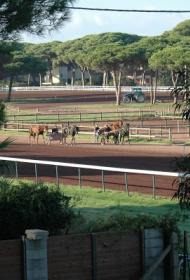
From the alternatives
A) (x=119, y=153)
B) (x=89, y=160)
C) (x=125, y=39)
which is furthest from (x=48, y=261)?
(x=125, y=39)

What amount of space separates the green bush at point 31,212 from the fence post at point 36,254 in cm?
272

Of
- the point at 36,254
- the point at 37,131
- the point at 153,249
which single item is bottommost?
the point at 37,131

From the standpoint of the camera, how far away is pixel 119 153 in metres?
33.2

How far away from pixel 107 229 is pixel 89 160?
19150 mm

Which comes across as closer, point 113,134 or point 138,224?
point 138,224

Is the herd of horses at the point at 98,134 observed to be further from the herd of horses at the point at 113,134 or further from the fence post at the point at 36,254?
the fence post at the point at 36,254

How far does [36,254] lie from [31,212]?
295 centimetres

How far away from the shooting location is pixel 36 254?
8.72m

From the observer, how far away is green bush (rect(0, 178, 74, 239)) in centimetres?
1159

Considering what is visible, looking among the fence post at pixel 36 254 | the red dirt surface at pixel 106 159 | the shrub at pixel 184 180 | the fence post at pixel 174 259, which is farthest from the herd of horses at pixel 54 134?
the shrub at pixel 184 180

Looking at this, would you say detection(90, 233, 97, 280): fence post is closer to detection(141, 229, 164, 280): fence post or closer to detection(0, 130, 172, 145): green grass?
detection(141, 229, 164, 280): fence post

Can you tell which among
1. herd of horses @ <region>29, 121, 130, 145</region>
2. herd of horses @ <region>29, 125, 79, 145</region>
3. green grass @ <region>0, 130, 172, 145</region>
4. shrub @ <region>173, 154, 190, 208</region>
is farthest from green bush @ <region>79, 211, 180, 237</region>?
herd of horses @ <region>29, 125, 79, 145</region>

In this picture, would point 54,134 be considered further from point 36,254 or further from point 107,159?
point 36,254

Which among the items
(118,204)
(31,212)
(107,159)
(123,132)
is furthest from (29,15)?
(123,132)
